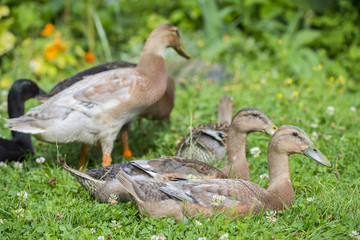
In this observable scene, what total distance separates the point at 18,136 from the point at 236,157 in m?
2.52

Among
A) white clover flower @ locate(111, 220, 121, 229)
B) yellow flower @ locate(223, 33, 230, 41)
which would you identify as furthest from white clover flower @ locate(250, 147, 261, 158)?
yellow flower @ locate(223, 33, 230, 41)

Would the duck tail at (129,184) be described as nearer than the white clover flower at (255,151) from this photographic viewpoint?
Yes

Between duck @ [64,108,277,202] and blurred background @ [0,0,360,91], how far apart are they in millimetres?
3512

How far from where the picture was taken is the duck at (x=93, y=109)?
4.52 m

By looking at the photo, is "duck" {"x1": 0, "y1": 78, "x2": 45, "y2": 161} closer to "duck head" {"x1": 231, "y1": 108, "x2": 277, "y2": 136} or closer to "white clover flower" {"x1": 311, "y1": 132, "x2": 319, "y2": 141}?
"duck head" {"x1": 231, "y1": 108, "x2": 277, "y2": 136}

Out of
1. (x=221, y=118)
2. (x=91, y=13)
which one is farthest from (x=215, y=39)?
(x=221, y=118)

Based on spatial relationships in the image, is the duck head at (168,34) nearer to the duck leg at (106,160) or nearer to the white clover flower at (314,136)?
the duck leg at (106,160)

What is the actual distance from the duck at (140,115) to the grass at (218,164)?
7.3 inches

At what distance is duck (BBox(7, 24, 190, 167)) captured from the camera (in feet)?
14.8

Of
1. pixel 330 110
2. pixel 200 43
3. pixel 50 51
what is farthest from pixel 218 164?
pixel 200 43

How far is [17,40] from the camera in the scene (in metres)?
8.90

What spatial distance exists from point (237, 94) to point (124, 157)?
2.36 m

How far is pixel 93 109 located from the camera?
4547 millimetres

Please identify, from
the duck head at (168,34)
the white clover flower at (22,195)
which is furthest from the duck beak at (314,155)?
the white clover flower at (22,195)
